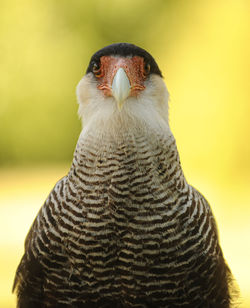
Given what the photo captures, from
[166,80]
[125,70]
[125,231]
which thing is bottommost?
[125,231]

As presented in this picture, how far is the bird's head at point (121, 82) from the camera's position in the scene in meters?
2.24

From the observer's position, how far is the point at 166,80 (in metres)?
7.41

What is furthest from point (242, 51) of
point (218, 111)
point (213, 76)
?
point (218, 111)

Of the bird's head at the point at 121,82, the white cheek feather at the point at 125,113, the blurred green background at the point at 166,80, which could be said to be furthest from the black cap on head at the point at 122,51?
the blurred green background at the point at 166,80

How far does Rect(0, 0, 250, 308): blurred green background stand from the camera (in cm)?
706

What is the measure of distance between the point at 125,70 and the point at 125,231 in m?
0.68

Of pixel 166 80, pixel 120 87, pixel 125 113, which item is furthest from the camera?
pixel 166 80

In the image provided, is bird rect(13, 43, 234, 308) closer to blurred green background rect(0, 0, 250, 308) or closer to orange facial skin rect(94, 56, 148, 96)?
orange facial skin rect(94, 56, 148, 96)

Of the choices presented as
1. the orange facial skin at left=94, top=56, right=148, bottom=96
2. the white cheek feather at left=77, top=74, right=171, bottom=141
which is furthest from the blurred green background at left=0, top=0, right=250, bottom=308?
the orange facial skin at left=94, top=56, right=148, bottom=96

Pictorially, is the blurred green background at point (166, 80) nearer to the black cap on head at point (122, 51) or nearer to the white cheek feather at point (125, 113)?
the white cheek feather at point (125, 113)

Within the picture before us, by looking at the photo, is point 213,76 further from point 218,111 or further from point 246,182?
point 246,182

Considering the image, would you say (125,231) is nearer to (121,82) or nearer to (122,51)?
(121,82)

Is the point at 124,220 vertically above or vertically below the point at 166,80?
below

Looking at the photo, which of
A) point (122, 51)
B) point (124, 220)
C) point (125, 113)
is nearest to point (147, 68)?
point (122, 51)
